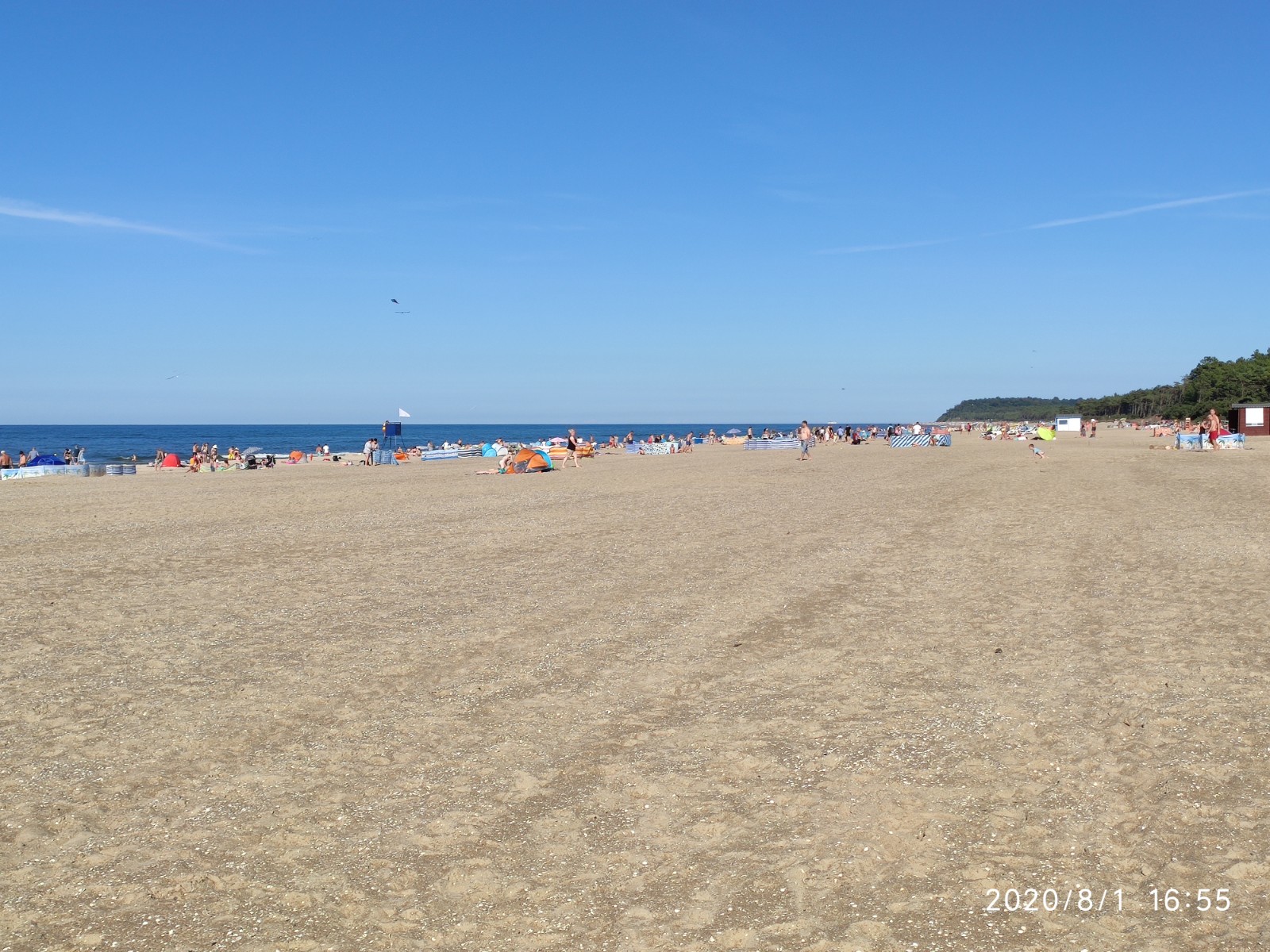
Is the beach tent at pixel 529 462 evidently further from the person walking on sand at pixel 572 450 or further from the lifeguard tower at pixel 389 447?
the lifeguard tower at pixel 389 447

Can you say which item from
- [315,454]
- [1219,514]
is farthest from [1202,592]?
[315,454]

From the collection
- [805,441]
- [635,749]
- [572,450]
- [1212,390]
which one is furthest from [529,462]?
[1212,390]

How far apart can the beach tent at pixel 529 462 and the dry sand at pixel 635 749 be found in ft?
56.1

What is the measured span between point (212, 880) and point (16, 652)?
14.3 ft

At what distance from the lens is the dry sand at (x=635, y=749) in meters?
3.44

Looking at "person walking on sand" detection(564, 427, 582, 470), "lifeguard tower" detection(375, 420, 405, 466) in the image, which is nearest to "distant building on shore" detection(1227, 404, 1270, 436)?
"person walking on sand" detection(564, 427, 582, 470)

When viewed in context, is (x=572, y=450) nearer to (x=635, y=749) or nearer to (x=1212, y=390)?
(x=635, y=749)

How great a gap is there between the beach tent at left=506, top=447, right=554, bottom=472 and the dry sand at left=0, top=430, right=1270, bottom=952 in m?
17.1

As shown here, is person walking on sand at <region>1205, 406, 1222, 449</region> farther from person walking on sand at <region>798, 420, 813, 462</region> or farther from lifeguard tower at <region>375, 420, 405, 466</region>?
lifeguard tower at <region>375, 420, 405, 466</region>

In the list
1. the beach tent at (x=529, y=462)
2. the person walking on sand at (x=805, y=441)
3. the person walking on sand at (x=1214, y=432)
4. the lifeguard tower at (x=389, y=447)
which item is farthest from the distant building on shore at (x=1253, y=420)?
the lifeguard tower at (x=389, y=447)

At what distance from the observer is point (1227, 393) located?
80.5m

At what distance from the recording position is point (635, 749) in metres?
4.98

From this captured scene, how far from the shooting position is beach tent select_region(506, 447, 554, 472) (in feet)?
92.5

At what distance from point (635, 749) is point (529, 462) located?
23790 mm
